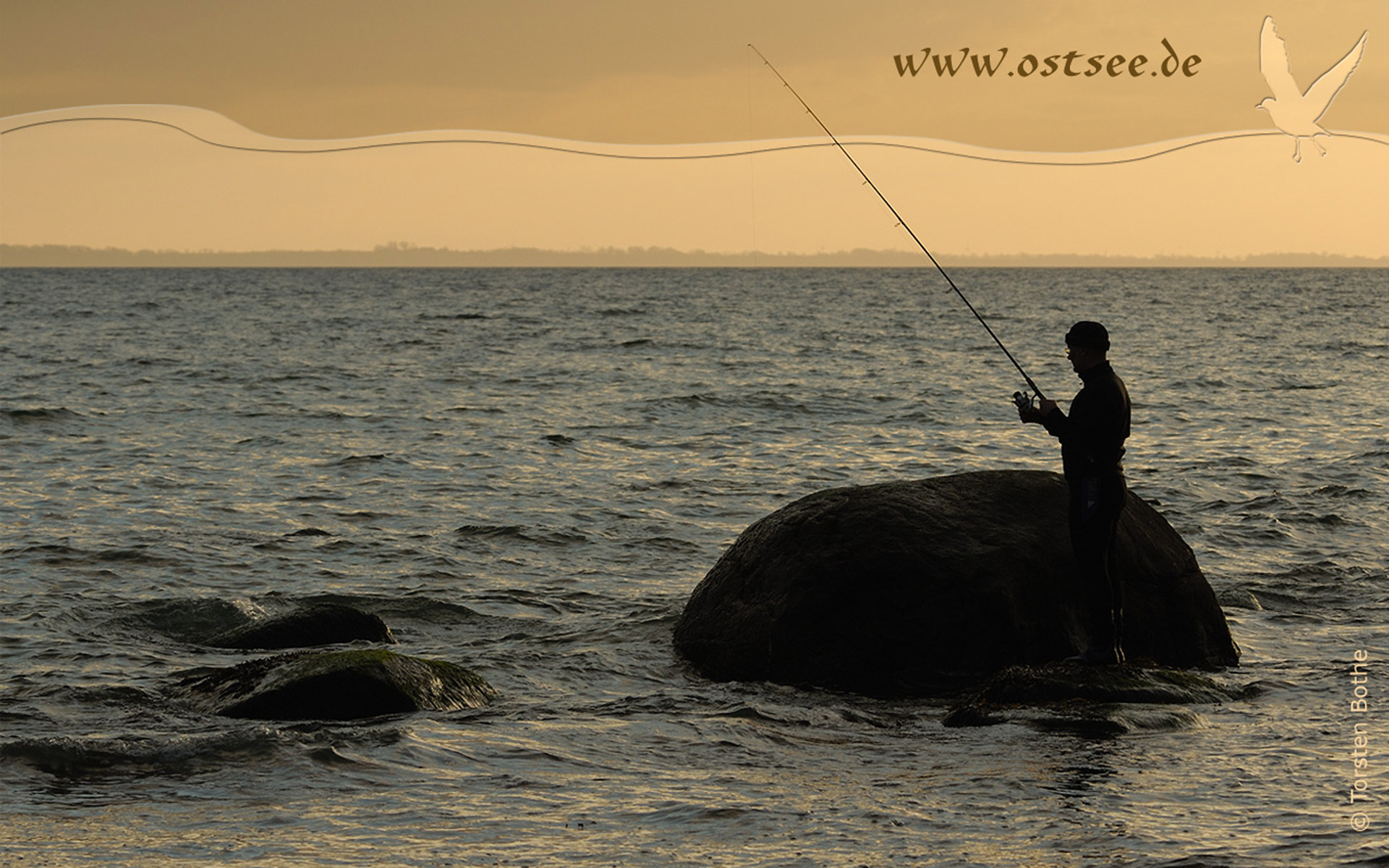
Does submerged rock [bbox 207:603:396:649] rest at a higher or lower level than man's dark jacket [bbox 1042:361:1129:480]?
lower

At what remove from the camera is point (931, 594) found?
8.33m

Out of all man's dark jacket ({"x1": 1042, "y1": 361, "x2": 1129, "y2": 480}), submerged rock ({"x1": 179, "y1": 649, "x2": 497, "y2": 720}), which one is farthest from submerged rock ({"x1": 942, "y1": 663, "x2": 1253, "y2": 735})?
submerged rock ({"x1": 179, "y1": 649, "x2": 497, "y2": 720})

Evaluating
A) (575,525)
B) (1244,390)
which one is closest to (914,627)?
(575,525)

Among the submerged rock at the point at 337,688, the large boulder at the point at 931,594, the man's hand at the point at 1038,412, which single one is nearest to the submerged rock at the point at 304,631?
the submerged rock at the point at 337,688

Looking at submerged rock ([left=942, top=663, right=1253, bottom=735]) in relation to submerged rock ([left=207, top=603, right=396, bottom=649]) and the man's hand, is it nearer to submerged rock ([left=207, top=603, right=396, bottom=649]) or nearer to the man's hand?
the man's hand

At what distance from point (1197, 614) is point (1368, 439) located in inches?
582

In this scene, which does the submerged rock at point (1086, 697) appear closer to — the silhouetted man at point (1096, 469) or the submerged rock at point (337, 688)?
the silhouetted man at point (1096, 469)

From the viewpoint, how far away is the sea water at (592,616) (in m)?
5.80

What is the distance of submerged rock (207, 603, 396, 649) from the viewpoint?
9.52 metres

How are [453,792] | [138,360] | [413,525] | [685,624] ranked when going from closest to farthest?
1. [453,792]
2. [685,624]
3. [413,525]
4. [138,360]

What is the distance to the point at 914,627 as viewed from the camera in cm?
831

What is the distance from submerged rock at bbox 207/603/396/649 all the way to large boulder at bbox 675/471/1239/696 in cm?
246

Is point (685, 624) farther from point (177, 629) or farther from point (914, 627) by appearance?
point (177, 629)

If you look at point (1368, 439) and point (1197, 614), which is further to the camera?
point (1368, 439)
